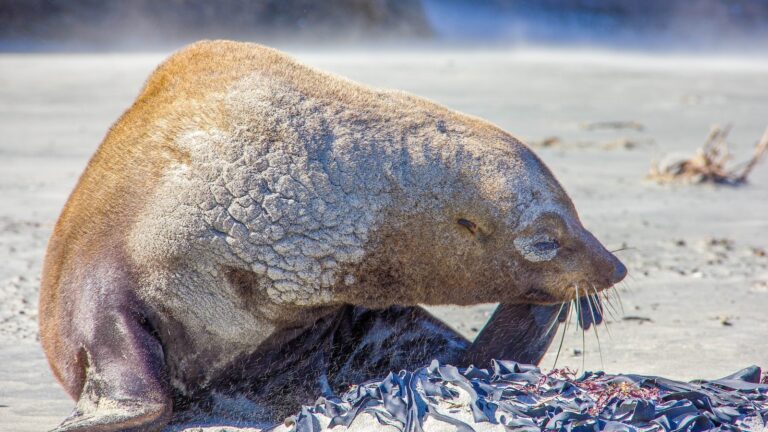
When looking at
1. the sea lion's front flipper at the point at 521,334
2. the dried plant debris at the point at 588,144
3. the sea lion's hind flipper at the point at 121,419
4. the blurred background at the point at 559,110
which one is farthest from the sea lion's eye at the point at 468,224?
the dried plant debris at the point at 588,144

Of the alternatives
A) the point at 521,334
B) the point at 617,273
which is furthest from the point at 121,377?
the point at 617,273

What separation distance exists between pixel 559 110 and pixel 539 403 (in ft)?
34.9

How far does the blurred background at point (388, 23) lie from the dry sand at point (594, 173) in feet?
7.53

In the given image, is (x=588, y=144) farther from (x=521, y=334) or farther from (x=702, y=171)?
(x=521, y=334)

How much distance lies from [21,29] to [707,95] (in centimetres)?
1192

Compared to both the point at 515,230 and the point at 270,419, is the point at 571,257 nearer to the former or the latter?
the point at 515,230

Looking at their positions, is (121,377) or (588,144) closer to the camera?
(121,377)

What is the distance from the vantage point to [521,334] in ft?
14.3

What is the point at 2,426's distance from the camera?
4281 millimetres

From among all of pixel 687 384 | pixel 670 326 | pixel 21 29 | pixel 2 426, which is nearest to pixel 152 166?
pixel 2 426

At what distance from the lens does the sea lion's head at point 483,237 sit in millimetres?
4121

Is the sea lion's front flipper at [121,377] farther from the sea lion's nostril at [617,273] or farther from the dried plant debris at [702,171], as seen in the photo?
the dried plant debris at [702,171]

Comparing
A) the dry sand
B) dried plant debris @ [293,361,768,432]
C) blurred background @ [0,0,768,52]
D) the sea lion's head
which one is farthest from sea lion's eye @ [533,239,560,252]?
blurred background @ [0,0,768,52]

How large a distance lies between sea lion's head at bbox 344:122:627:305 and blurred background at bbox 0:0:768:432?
1.14 ft
